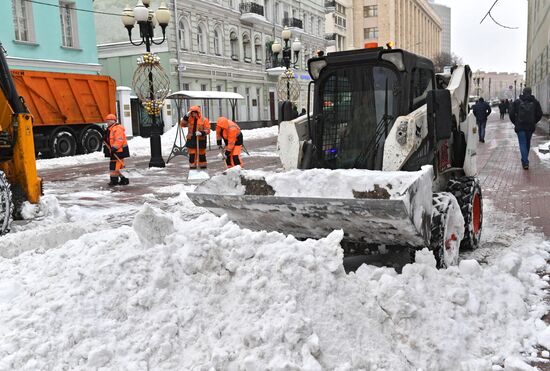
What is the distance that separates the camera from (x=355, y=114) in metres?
5.26

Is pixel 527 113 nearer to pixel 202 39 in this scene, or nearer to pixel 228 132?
pixel 228 132

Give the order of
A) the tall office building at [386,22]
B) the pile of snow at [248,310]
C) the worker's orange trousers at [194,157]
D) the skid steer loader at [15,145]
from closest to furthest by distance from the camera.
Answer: the pile of snow at [248,310] < the skid steer loader at [15,145] < the worker's orange trousers at [194,157] < the tall office building at [386,22]

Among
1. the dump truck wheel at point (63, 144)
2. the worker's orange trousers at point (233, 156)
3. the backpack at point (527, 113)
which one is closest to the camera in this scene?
the backpack at point (527, 113)

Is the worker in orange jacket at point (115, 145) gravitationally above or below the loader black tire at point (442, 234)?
above

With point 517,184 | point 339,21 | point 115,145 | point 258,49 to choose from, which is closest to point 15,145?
point 115,145

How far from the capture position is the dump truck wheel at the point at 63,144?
18.3m

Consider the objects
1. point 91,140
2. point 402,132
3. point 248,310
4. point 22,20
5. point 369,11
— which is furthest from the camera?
point 369,11

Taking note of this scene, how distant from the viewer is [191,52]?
32.1 meters

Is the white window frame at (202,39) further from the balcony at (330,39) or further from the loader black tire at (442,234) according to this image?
the loader black tire at (442,234)

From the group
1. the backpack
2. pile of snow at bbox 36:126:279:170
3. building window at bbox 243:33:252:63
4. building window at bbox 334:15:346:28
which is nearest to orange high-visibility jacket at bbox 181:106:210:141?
pile of snow at bbox 36:126:279:170

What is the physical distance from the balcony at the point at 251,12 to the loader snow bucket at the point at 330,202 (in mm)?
34199

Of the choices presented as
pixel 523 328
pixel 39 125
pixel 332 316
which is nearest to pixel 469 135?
pixel 523 328

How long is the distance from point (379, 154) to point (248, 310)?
7.52 ft

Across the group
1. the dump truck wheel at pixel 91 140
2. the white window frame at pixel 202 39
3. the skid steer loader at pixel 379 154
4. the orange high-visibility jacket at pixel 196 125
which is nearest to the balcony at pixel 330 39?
the white window frame at pixel 202 39
